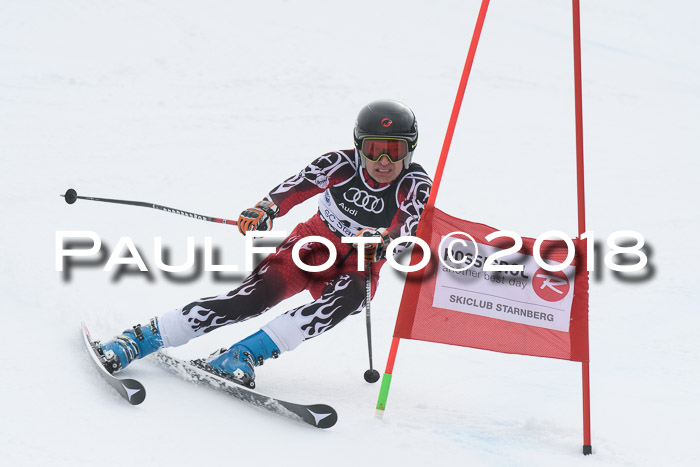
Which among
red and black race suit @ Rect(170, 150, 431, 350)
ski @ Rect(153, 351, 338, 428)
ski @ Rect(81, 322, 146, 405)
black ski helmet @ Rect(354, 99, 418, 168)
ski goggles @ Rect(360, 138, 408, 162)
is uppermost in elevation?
black ski helmet @ Rect(354, 99, 418, 168)

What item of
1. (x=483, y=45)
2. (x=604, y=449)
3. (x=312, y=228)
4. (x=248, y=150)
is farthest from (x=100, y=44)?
(x=604, y=449)

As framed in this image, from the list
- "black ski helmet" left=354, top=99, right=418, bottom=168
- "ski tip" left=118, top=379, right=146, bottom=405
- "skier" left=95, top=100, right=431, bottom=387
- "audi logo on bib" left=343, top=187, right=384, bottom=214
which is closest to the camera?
"ski tip" left=118, top=379, right=146, bottom=405

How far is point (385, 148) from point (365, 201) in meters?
0.36

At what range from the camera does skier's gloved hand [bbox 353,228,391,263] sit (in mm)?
4078

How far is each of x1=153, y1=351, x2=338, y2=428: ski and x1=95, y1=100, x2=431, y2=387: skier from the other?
0.06 m

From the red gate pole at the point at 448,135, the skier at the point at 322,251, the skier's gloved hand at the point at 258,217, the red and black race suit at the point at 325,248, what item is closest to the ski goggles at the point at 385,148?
the skier at the point at 322,251

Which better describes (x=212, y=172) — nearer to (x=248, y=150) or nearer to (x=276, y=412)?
(x=248, y=150)

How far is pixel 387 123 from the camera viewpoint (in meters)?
4.11

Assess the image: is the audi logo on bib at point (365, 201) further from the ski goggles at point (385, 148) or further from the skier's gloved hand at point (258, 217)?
the skier's gloved hand at point (258, 217)

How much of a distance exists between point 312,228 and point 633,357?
8.00 ft

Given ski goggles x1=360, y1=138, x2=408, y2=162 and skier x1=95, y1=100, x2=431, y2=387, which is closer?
skier x1=95, y1=100, x2=431, y2=387

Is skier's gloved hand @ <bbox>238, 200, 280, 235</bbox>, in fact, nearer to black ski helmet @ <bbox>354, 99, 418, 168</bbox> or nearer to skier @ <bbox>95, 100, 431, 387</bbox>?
skier @ <bbox>95, 100, 431, 387</bbox>

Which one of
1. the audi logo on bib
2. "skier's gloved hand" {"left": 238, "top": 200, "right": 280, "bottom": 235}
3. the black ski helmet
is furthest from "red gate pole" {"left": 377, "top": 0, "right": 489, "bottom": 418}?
"skier's gloved hand" {"left": 238, "top": 200, "right": 280, "bottom": 235}

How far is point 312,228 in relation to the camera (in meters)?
4.59
